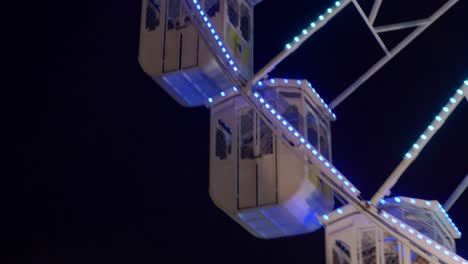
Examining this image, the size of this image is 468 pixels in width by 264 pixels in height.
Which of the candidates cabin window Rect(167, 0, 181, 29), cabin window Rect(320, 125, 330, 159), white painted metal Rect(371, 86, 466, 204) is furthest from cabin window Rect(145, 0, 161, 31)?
white painted metal Rect(371, 86, 466, 204)

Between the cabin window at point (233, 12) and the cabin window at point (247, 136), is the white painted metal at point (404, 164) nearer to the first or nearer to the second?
the cabin window at point (247, 136)

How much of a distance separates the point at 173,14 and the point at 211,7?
523 mm

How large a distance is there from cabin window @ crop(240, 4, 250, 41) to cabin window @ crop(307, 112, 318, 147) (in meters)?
1.69

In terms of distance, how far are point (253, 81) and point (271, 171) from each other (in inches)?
44.7

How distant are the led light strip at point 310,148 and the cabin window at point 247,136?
751mm

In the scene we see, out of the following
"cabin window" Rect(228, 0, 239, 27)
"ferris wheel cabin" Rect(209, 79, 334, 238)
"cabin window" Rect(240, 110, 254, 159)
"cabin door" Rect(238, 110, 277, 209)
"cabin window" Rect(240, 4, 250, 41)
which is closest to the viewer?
"ferris wheel cabin" Rect(209, 79, 334, 238)

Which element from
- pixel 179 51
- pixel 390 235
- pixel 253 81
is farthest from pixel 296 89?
pixel 390 235

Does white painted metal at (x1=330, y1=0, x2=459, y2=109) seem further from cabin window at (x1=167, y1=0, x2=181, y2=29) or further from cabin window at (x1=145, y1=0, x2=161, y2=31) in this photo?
cabin window at (x1=145, y1=0, x2=161, y2=31)

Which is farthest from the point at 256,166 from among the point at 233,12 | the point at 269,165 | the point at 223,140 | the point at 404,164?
the point at 233,12

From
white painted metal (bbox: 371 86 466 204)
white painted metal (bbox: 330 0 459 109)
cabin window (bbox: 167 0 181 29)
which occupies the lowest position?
white painted metal (bbox: 371 86 466 204)

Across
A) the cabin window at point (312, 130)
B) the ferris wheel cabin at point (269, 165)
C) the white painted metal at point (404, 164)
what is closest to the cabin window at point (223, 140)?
the ferris wheel cabin at point (269, 165)

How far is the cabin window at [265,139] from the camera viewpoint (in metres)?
12.0

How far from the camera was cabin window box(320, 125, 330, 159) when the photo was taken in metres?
12.6

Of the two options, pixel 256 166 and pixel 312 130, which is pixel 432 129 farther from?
pixel 256 166
